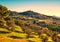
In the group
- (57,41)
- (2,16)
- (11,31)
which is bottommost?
(57,41)

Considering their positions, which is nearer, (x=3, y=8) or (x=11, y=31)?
(x=11, y=31)

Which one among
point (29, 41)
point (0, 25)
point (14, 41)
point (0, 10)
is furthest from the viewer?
point (0, 10)

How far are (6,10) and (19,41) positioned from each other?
49.5m

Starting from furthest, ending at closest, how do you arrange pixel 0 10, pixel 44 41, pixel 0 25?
pixel 0 10
pixel 0 25
pixel 44 41

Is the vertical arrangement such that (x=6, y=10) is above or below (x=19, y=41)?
above

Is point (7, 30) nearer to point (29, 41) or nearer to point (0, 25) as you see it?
point (0, 25)

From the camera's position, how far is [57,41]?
102 metres

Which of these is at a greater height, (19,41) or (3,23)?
(3,23)

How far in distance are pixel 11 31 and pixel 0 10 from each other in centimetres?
2960

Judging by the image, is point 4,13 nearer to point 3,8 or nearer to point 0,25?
point 3,8

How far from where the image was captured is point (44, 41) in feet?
318

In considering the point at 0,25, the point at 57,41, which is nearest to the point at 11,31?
the point at 0,25

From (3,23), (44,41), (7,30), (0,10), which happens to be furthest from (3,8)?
(44,41)

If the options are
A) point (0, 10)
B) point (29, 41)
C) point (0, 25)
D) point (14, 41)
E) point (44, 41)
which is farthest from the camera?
point (0, 10)
